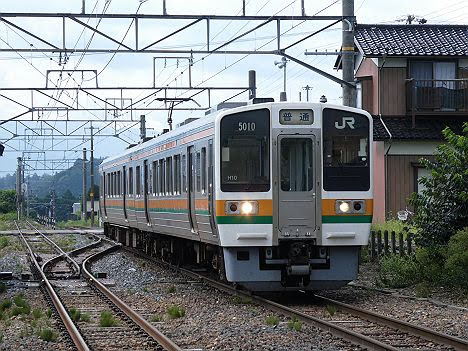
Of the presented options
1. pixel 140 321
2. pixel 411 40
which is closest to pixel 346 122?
pixel 140 321

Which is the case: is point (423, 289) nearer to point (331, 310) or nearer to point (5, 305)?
point (331, 310)

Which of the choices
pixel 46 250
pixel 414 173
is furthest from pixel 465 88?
pixel 46 250

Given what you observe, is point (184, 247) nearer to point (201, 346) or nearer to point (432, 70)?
point (201, 346)

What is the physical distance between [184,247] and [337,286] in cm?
616

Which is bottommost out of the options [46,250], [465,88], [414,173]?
[46,250]

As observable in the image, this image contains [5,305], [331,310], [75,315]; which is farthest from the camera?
[5,305]

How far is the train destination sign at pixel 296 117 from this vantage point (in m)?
13.6

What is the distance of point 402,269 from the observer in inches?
614

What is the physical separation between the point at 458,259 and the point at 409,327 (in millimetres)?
3602

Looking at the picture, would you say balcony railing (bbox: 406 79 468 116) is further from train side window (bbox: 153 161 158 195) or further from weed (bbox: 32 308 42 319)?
weed (bbox: 32 308 42 319)

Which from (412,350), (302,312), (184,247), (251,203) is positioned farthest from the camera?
(184,247)

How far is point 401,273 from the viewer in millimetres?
15609

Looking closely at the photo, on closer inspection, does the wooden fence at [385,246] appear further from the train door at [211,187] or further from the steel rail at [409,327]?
the steel rail at [409,327]

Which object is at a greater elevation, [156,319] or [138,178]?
[138,178]
